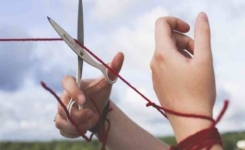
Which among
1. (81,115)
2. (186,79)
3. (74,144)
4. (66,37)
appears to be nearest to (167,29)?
(186,79)

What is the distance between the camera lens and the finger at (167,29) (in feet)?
3.05

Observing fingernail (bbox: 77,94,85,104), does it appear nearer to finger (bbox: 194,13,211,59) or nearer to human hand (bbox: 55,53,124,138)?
human hand (bbox: 55,53,124,138)

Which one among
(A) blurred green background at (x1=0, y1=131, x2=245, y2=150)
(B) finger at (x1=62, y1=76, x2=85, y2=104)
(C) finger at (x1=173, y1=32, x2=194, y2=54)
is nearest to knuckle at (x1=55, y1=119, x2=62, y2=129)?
(B) finger at (x1=62, y1=76, x2=85, y2=104)

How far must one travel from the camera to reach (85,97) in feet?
4.25

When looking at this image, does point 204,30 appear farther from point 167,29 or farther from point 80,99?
point 80,99

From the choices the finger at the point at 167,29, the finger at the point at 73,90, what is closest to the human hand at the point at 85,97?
the finger at the point at 73,90

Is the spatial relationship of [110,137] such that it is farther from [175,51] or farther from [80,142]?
[80,142]

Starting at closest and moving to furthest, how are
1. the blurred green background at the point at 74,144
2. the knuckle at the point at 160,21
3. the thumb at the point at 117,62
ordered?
the knuckle at the point at 160,21, the thumb at the point at 117,62, the blurred green background at the point at 74,144

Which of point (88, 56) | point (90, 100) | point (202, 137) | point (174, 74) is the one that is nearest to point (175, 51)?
point (174, 74)

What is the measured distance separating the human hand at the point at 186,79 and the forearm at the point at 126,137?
0.46 metres

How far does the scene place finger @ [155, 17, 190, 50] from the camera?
93 centimetres

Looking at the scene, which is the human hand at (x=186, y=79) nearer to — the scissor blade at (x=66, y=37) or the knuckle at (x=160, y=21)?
the knuckle at (x=160, y=21)

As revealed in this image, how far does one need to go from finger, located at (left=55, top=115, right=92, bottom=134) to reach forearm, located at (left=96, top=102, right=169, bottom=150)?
94 millimetres

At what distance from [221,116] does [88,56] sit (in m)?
0.40
